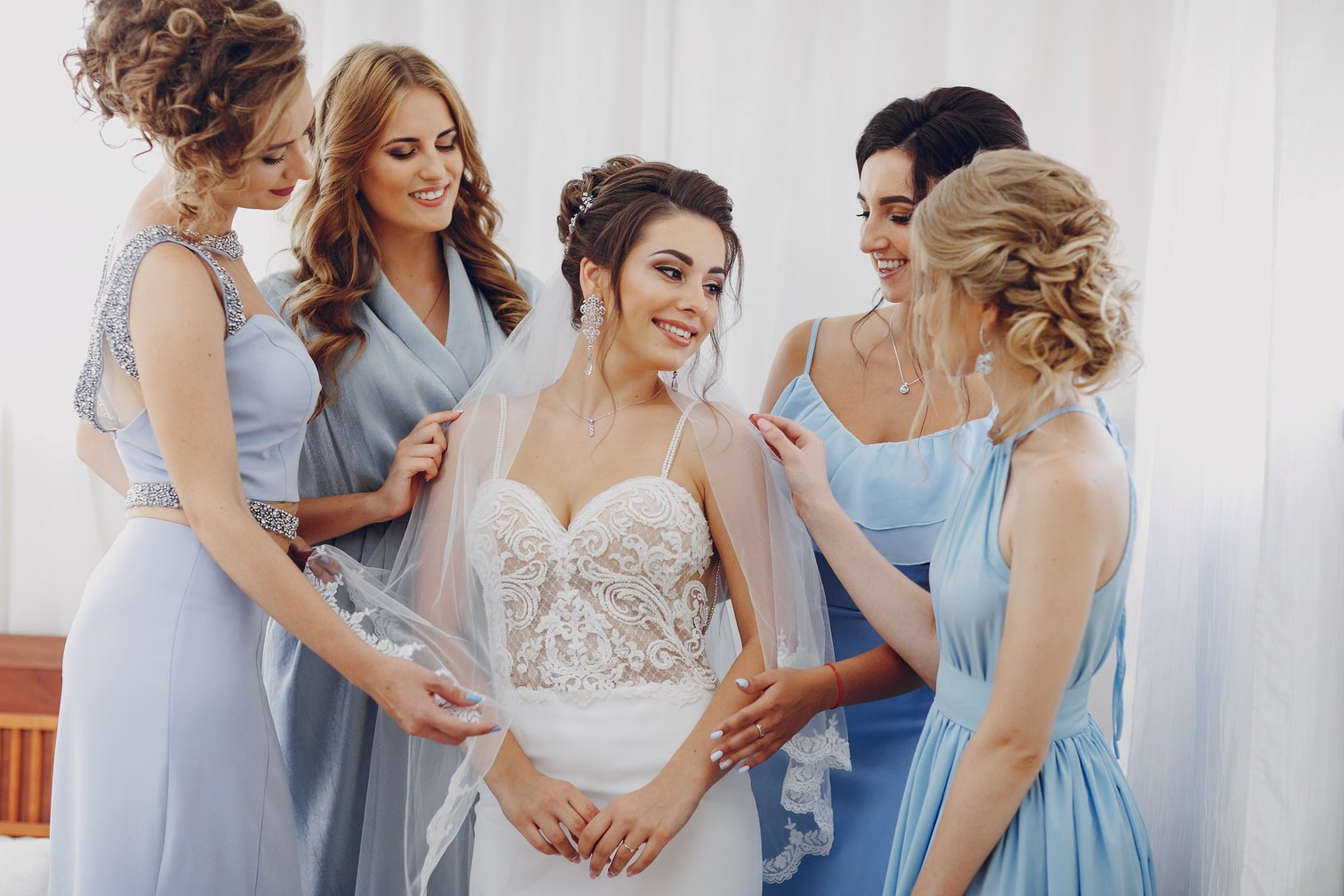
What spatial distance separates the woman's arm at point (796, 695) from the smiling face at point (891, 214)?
1.88ft

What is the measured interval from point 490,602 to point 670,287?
51cm

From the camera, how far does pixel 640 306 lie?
5.46ft

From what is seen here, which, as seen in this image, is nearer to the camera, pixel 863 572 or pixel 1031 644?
pixel 1031 644

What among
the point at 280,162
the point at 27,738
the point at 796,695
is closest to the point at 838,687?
the point at 796,695

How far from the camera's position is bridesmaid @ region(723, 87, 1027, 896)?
174 centimetres

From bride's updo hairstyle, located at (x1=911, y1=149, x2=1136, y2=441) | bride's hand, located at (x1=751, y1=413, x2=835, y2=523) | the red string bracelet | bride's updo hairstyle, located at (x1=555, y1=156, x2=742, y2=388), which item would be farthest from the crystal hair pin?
the red string bracelet

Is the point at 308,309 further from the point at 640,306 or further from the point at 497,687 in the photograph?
the point at 497,687

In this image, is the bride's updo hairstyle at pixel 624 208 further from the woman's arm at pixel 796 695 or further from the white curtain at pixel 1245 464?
the white curtain at pixel 1245 464

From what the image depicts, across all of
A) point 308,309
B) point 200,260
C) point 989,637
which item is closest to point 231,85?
point 200,260

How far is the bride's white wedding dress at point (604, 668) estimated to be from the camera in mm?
1569

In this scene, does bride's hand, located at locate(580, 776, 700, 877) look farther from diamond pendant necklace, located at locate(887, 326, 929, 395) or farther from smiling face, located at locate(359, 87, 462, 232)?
smiling face, located at locate(359, 87, 462, 232)

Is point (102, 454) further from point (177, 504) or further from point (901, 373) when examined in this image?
point (901, 373)

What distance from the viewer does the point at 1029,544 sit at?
1180 millimetres

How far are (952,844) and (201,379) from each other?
3.28ft
